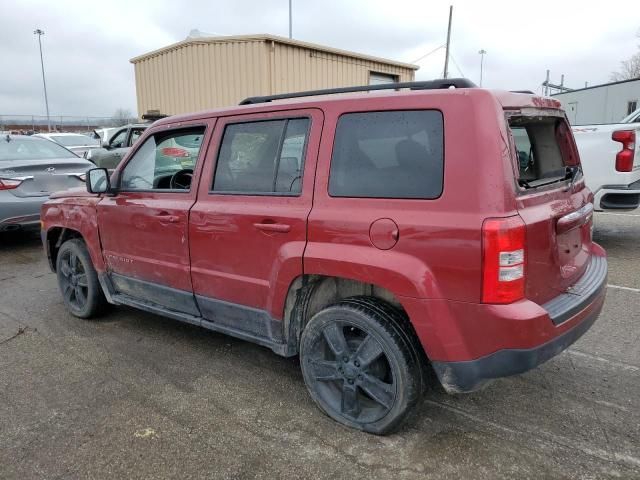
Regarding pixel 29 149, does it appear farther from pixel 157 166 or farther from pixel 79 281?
pixel 157 166

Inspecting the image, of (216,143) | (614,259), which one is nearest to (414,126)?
(216,143)

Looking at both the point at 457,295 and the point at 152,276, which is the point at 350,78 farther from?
the point at 457,295

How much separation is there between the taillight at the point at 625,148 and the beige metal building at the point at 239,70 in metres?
7.56

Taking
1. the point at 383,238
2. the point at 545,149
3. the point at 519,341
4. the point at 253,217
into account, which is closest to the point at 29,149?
the point at 253,217

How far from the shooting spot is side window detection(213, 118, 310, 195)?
2.82 metres

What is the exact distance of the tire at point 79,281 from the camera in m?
4.26

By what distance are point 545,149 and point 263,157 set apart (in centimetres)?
174

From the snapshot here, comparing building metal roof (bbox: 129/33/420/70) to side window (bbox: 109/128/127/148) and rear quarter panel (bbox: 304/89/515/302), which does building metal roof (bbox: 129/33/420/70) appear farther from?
rear quarter panel (bbox: 304/89/515/302)

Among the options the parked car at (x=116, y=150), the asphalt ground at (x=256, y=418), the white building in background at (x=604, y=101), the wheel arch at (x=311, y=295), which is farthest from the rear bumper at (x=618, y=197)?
the white building in background at (x=604, y=101)

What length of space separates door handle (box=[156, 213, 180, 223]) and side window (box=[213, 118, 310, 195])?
1.19 feet

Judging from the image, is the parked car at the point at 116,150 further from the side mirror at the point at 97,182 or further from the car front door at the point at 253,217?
the car front door at the point at 253,217

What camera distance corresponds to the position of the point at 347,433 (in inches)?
106

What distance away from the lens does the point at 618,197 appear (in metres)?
6.10

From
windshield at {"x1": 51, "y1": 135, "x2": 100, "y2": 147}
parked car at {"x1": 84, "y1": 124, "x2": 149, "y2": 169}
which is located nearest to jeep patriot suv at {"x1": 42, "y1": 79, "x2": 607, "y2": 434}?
parked car at {"x1": 84, "y1": 124, "x2": 149, "y2": 169}
